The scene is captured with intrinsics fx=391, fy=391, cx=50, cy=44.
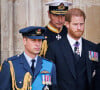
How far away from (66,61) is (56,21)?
845 mm

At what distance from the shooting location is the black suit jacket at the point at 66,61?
4281 mm

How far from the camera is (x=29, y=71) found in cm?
395

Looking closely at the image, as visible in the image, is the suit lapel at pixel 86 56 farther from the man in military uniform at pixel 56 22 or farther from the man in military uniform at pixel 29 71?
the man in military uniform at pixel 56 22

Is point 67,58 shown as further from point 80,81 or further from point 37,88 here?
point 37,88

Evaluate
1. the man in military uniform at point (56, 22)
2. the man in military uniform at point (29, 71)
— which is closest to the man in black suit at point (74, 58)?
the man in military uniform at point (29, 71)

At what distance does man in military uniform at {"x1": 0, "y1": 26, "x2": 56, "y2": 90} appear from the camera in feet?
12.7

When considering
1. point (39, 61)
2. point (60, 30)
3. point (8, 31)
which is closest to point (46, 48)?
point (60, 30)

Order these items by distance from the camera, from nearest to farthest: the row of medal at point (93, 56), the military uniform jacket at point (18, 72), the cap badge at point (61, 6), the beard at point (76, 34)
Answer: the military uniform jacket at point (18, 72), the beard at point (76, 34), the row of medal at point (93, 56), the cap badge at point (61, 6)

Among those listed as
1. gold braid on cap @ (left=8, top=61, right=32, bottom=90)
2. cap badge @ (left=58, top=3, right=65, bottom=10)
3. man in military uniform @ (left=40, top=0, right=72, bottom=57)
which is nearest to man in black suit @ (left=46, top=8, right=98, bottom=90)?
gold braid on cap @ (left=8, top=61, right=32, bottom=90)

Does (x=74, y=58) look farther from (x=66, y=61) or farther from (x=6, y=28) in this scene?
(x=6, y=28)

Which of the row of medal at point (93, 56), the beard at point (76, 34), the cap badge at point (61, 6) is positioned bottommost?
the row of medal at point (93, 56)

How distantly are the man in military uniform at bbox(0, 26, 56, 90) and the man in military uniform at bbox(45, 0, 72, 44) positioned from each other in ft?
3.34

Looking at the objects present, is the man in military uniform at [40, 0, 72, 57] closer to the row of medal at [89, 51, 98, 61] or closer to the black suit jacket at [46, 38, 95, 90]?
the black suit jacket at [46, 38, 95, 90]

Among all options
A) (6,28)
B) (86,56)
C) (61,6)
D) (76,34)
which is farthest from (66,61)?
(6,28)
